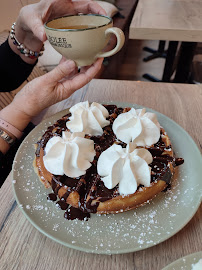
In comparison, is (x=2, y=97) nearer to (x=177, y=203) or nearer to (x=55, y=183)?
(x=55, y=183)

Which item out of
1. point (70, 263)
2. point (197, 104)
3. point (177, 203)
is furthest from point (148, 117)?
point (70, 263)

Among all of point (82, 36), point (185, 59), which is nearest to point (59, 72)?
point (82, 36)

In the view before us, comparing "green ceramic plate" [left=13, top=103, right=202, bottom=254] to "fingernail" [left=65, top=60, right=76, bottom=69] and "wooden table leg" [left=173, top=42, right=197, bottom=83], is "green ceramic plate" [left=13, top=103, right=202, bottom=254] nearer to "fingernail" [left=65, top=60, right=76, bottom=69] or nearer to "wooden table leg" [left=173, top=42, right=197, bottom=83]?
"fingernail" [left=65, top=60, right=76, bottom=69]

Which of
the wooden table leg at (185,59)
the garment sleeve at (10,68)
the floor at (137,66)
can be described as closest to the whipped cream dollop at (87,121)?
the garment sleeve at (10,68)

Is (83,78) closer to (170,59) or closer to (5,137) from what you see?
A: (5,137)

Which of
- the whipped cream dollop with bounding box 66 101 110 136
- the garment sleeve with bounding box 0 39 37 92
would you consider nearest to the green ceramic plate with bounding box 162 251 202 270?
the whipped cream dollop with bounding box 66 101 110 136

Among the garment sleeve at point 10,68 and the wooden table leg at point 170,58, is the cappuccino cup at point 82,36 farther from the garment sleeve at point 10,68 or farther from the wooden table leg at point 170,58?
the wooden table leg at point 170,58
